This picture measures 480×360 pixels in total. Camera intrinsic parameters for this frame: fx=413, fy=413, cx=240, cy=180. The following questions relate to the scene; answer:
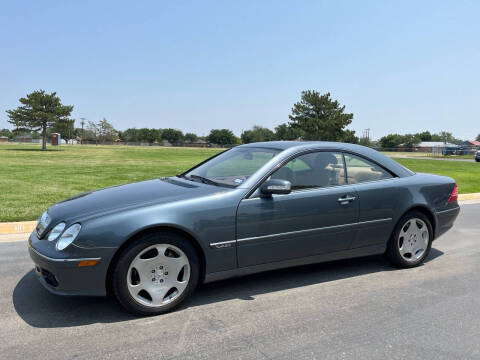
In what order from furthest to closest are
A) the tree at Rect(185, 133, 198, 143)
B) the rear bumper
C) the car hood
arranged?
the tree at Rect(185, 133, 198, 143) → the rear bumper → the car hood

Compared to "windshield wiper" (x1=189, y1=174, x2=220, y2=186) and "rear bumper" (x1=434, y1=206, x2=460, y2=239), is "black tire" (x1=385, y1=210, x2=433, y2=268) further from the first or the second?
"windshield wiper" (x1=189, y1=174, x2=220, y2=186)

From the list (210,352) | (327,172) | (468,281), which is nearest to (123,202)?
(210,352)

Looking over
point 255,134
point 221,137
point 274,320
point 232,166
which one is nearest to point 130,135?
point 221,137

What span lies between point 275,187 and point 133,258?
4.37ft

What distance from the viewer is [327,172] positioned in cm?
426

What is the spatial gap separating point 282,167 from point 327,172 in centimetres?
56

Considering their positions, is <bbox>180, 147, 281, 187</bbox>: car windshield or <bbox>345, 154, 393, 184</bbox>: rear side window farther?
<bbox>345, 154, 393, 184</bbox>: rear side window

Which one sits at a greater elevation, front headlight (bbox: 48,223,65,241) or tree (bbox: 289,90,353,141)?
tree (bbox: 289,90,353,141)

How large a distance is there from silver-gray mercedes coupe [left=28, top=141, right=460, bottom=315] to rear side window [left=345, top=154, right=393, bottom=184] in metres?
0.01

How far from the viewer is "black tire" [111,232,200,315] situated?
3180mm

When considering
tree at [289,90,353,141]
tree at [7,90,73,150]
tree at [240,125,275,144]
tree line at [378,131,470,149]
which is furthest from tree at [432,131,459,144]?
tree at [7,90,73,150]

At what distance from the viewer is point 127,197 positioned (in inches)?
144

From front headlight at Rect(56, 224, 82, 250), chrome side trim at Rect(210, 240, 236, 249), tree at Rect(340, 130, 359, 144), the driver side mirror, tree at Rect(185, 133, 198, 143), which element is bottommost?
chrome side trim at Rect(210, 240, 236, 249)

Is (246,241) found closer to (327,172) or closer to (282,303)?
(282,303)
